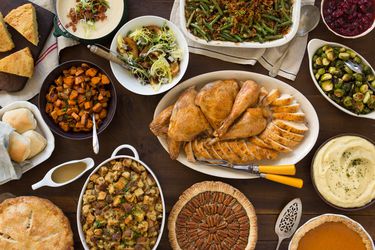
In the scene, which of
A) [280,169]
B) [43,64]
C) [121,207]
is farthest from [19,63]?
[280,169]

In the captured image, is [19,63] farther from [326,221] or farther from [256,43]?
[326,221]

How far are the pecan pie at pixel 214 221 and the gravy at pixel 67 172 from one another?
0.70 m

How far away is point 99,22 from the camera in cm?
308

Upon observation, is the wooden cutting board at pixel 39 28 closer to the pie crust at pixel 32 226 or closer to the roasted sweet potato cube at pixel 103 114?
the roasted sweet potato cube at pixel 103 114

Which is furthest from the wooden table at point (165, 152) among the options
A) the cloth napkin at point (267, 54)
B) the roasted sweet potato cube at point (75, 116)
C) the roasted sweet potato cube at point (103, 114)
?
the roasted sweet potato cube at point (75, 116)

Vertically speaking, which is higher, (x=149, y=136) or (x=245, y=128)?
(x=245, y=128)

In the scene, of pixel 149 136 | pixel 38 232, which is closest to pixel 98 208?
pixel 38 232

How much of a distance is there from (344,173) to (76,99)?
187 cm

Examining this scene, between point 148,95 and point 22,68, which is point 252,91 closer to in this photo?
point 148,95

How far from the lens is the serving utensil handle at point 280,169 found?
9.91 ft

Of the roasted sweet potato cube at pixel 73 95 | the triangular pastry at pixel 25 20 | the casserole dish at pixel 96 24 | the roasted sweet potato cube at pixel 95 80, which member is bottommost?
the roasted sweet potato cube at pixel 73 95

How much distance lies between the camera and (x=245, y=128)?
9.75 ft

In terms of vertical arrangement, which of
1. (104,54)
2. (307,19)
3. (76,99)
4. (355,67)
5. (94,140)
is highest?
(307,19)

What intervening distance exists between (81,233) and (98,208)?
0.62 ft
